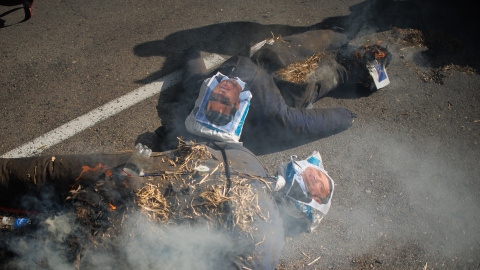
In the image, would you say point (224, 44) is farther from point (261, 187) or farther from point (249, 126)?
point (261, 187)

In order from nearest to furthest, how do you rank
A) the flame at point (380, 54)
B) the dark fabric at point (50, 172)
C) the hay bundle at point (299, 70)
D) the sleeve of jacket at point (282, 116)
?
the dark fabric at point (50, 172) < the sleeve of jacket at point (282, 116) < the hay bundle at point (299, 70) < the flame at point (380, 54)

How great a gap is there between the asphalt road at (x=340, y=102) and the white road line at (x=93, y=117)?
0.23 feet

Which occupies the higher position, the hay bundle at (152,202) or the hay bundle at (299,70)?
the hay bundle at (299,70)

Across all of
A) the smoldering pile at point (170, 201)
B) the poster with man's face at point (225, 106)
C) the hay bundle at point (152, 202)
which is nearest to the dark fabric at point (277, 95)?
the poster with man's face at point (225, 106)

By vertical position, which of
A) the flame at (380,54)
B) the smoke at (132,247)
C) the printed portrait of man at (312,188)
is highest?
the flame at (380,54)

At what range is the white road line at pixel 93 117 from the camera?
3.65m

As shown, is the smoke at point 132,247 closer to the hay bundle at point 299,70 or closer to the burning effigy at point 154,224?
the burning effigy at point 154,224

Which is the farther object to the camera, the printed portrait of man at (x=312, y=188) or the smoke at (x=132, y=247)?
the printed portrait of man at (x=312, y=188)

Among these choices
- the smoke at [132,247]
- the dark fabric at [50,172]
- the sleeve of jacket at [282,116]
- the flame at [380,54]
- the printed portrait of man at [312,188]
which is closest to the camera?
the smoke at [132,247]

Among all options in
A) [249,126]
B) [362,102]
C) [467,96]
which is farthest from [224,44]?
[467,96]

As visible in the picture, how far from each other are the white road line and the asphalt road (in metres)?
0.07

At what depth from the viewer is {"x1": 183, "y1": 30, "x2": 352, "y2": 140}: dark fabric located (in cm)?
353

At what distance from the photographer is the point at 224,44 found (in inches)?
201

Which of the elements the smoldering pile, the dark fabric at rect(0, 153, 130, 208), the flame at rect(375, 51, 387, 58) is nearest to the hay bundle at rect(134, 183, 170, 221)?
the smoldering pile
